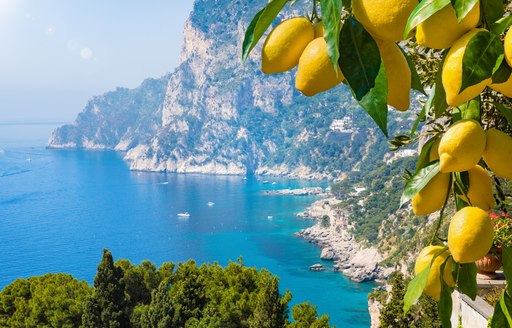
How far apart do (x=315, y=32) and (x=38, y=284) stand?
13.6m

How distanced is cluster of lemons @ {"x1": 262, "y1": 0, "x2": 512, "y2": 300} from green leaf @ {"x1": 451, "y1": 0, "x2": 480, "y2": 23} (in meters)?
0.02

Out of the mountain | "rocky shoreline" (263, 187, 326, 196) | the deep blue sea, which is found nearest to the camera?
the deep blue sea

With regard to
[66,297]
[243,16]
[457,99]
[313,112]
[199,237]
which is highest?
[243,16]

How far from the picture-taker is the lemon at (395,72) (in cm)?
35

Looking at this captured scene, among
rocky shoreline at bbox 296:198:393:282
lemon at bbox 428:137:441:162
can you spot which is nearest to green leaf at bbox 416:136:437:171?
lemon at bbox 428:137:441:162

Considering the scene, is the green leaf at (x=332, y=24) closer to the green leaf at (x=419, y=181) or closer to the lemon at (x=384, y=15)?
the lemon at (x=384, y=15)

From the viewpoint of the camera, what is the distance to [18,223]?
41094 mm

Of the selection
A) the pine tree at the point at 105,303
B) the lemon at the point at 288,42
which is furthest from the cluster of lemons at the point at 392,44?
the pine tree at the point at 105,303

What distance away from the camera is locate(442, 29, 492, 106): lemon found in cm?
34

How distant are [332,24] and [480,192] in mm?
286

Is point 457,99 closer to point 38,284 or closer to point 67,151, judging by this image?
point 38,284

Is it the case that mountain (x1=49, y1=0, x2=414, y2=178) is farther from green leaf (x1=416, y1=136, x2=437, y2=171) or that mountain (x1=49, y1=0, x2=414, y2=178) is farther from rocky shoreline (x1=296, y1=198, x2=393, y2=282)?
green leaf (x1=416, y1=136, x2=437, y2=171)

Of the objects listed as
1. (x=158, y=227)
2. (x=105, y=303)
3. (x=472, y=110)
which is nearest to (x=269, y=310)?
(x=105, y=303)

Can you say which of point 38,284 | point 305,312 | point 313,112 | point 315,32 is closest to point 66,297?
point 38,284
